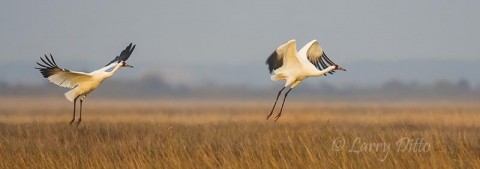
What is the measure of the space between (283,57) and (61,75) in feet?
11.1

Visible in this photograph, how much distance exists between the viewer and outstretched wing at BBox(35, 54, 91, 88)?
13.4m

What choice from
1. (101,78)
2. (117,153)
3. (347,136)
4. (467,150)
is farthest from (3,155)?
(467,150)

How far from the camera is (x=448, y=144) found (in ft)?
40.7

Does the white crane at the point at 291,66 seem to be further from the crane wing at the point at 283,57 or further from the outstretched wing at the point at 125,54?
the outstretched wing at the point at 125,54

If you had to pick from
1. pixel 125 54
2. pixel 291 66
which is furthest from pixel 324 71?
pixel 125 54

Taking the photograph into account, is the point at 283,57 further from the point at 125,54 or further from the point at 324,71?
the point at 125,54

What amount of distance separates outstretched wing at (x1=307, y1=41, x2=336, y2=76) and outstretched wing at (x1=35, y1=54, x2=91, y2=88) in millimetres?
3831

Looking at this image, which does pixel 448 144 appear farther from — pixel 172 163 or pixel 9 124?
pixel 9 124

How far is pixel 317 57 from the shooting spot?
640 inches

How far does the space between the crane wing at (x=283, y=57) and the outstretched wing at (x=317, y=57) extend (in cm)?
122

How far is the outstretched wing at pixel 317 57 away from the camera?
1609cm

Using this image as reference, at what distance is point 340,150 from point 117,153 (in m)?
2.89
